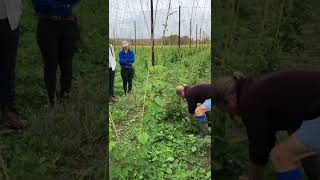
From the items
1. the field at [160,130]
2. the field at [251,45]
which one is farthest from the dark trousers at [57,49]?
the field at [251,45]

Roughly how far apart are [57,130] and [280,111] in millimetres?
1391

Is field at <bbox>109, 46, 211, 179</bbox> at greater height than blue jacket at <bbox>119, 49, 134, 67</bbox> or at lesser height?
lesser

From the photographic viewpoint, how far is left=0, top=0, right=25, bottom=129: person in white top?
264 cm

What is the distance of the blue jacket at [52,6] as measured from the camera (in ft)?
8.85

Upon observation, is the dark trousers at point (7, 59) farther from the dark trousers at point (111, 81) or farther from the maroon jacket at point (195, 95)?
the dark trousers at point (111, 81)

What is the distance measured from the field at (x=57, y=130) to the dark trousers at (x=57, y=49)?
103 mm

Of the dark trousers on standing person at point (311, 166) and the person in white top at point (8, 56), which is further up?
the person in white top at point (8, 56)

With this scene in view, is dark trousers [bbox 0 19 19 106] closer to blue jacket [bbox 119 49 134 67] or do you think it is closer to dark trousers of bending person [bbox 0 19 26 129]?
dark trousers of bending person [bbox 0 19 26 129]

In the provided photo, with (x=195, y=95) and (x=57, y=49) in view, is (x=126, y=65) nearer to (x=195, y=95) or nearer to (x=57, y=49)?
(x=195, y=95)

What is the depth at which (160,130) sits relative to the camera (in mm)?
3689

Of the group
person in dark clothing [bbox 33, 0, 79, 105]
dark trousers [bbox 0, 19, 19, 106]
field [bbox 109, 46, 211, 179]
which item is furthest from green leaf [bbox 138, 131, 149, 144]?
dark trousers [bbox 0, 19, 19, 106]

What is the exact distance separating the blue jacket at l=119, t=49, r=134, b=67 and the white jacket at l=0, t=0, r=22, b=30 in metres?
2.37

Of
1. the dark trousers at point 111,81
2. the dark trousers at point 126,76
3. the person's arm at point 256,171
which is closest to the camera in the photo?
the person's arm at point 256,171

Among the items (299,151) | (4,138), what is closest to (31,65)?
(4,138)
